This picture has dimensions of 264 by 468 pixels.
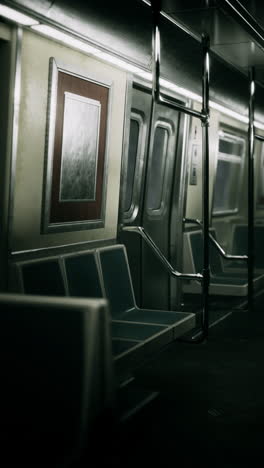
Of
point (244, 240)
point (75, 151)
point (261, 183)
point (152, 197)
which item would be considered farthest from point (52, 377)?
point (261, 183)

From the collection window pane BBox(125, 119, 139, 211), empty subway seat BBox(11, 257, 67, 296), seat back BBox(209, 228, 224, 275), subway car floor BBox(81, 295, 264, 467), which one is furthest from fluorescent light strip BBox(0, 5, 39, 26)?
seat back BBox(209, 228, 224, 275)

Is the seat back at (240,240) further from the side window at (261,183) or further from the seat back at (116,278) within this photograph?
the seat back at (116,278)

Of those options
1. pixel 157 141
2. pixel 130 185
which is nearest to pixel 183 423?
pixel 130 185

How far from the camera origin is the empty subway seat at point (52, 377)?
82.0 inches

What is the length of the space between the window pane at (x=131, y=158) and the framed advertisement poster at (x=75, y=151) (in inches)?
41.8

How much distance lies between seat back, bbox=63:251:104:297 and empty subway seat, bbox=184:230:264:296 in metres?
2.54

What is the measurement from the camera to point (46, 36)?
388 centimetres

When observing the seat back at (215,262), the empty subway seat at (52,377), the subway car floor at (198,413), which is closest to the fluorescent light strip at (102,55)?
the seat back at (215,262)

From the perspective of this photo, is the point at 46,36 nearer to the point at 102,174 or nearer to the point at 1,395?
the point at 102,174

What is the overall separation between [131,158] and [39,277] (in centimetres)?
254

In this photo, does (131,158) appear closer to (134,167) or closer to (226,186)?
(134,167)

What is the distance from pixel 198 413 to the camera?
3656 millimetres

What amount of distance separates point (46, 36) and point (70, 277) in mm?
1531

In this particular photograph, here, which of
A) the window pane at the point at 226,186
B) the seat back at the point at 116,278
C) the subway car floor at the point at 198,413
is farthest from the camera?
the window pane at the point at 226,186
